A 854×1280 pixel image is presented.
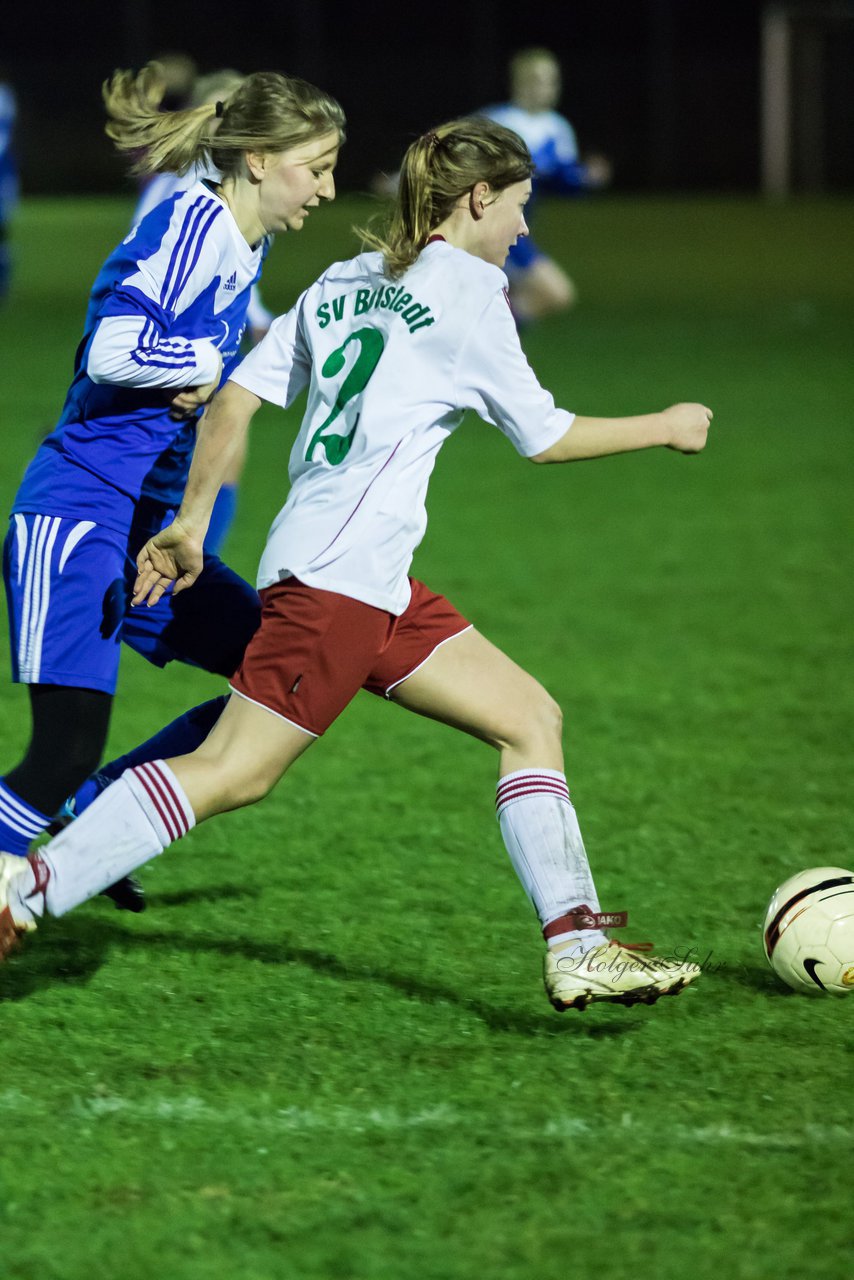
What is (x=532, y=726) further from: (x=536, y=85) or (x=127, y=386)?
(x=536, y=85)

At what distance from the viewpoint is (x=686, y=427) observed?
3721 mm

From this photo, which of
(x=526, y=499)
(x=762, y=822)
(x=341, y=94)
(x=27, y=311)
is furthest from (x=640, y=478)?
(x=341, y=94)

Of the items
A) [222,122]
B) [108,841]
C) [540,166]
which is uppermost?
[222,122]

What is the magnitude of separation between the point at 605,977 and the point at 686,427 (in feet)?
3.50

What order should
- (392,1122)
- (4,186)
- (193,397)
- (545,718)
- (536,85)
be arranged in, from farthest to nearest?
(4,186) < (536,85) < (193,397) < (545,718) < (392,1122)

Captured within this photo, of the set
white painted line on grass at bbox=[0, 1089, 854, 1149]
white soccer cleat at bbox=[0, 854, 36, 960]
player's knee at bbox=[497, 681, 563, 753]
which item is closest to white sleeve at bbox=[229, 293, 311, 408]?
player's knee at bbox=[497, 681, 563, 753]

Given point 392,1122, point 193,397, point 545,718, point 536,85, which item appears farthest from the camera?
point 536,85

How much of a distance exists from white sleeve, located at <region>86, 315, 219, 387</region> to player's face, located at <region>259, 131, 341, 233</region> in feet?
1.13

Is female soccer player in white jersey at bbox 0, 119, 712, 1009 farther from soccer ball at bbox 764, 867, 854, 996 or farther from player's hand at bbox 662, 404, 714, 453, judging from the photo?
soccer ball at bbox 764, 867, 854, 996

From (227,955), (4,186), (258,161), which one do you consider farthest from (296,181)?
(4,186)

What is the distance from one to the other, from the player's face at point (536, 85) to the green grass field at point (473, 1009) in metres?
8.43

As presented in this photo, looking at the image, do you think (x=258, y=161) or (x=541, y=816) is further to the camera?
(x=258, y=161)

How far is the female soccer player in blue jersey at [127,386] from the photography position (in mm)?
3941

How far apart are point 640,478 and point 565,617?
376cm
